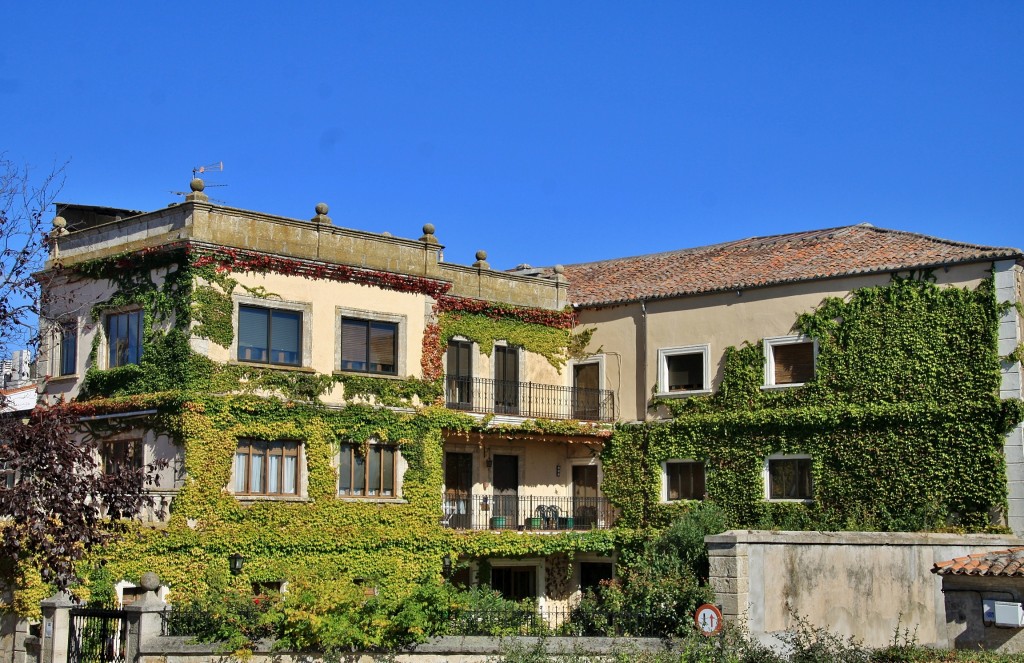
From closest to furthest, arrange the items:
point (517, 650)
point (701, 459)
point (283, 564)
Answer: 1. point (517, 650)
2. point (283, 564)
3. point (701, 459)

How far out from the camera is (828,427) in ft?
107

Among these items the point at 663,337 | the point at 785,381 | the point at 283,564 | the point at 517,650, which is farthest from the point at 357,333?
the point at 517,650

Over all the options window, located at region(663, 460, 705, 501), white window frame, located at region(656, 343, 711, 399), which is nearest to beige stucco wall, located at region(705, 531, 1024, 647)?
window, located at region(663, 460, 705, 501)

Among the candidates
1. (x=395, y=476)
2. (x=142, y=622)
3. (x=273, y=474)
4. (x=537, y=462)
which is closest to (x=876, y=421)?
(x=537, y=462)

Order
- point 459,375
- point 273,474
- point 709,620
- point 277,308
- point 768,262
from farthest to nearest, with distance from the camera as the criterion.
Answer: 1. point 768,262
2. point 459,375
3. point 277,308
4. point 273,474
5. point 709,620

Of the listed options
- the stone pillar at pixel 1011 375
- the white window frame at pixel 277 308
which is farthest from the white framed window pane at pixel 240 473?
the stone pillar at pixel 1011 375

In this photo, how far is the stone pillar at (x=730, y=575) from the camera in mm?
23859

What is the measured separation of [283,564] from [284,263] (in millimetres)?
7269

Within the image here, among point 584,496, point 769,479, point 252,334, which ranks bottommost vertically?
point 584,496

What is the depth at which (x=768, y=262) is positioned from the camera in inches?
1405

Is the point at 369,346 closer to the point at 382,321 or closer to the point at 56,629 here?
the point at 382,321

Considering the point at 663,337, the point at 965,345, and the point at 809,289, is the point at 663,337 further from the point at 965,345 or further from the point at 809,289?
the point at 965,345

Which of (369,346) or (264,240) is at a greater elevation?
(264,240)

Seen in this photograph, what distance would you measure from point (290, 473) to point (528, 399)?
821cm
